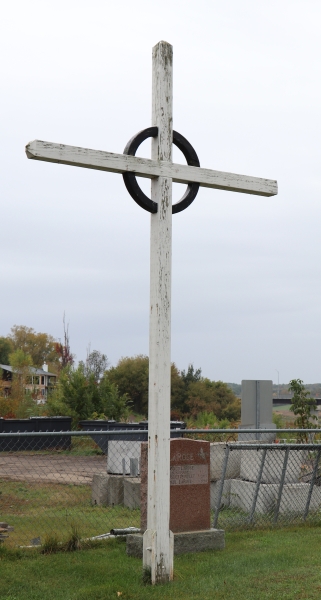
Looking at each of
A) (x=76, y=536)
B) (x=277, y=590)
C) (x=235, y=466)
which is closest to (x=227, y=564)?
(x=277, y=590)

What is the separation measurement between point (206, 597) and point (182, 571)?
861mm

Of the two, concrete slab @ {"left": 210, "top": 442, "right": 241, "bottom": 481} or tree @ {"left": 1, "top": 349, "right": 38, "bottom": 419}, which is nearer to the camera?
concrete slab @ {"left": 210, "top": 442, "right": 241, "bottom": 481}

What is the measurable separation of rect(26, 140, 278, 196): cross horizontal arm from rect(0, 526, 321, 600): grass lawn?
3.34m

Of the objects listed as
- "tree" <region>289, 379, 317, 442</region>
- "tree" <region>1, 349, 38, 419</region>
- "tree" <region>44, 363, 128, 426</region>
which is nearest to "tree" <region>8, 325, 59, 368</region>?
"tree" <region>1, 349, 38, 419</region>

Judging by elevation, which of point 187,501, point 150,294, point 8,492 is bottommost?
point 8,492

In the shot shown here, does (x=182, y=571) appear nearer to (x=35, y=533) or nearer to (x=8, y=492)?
(x=35, y=533)

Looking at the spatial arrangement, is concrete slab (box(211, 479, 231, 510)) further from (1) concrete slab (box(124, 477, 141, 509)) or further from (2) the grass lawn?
(2) the grass lawn

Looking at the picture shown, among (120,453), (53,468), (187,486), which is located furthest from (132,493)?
(53,468)

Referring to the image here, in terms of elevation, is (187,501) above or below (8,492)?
above

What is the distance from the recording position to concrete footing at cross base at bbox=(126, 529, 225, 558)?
6590 millimetres

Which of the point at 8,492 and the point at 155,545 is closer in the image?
the point at 155,545

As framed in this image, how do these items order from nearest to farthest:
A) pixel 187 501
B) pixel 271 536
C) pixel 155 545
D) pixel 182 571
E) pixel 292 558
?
pixel 155 545, pixel 182 571, pixel 292 558, pixel 187 501, pixel 271 536

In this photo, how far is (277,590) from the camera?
5.33 metres

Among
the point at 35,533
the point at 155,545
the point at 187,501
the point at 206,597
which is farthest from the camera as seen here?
the point at 35,533
